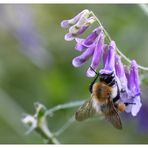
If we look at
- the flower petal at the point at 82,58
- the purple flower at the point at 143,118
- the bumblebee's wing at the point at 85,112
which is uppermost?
the flower petal at the point at 82,58

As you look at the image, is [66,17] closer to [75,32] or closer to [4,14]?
[4,14]

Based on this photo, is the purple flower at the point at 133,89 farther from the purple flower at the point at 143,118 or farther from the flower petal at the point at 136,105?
the purple flower at the point at 143,118

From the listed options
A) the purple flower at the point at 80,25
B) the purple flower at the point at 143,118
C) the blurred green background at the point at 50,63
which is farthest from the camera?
the blurred green background at the point at 50,63

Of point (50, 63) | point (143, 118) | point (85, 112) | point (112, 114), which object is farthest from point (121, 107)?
point (50, 63)

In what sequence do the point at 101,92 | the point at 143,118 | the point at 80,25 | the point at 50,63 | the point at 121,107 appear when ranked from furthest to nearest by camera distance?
the point at 50,63 < the point at 143,118 < the point at 101,92 < the point at 121,107 < the point at 80,25

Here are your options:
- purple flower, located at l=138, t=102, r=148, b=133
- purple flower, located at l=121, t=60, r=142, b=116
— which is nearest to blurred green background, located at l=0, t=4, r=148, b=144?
purple flower, located at l=138, t=102, r=148, b=133

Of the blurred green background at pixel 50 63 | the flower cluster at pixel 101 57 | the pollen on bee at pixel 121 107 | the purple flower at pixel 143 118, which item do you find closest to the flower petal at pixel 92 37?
the flower cluster at pixel 101 57

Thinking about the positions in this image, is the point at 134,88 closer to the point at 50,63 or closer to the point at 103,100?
the point at 103,100
